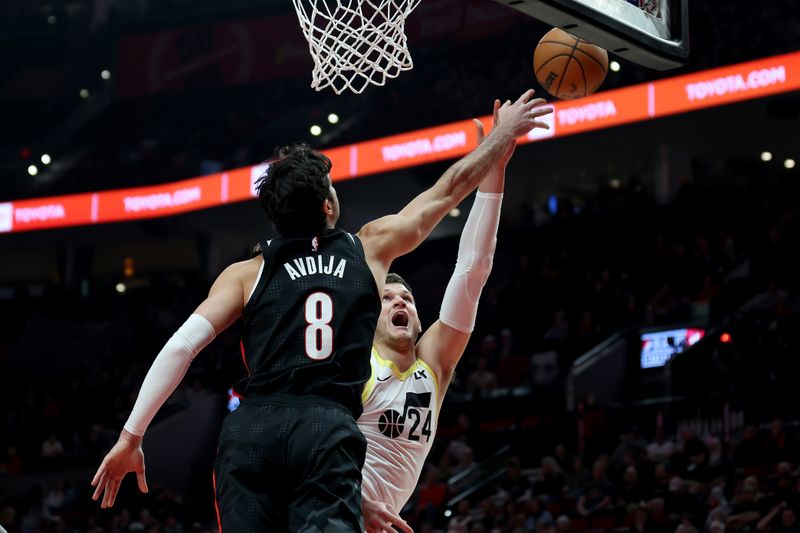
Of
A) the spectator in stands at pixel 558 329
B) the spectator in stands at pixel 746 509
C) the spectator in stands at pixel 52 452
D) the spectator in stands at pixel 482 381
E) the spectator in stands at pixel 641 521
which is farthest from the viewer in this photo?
the spectator in stands at pixel 52 452

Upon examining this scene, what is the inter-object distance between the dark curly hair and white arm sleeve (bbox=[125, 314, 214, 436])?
41 cm

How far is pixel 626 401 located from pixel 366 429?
11943 millimetres

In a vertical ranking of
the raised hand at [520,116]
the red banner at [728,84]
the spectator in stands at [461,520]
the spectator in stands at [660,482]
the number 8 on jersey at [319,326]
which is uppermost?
the red banner at [728,84]

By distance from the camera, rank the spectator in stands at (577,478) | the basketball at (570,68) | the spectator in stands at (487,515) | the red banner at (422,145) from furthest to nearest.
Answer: the red banner at (422,145) < the spectator in stands at (577,478) < the spectator in stands at (487,515) < the basketball at (570,68)

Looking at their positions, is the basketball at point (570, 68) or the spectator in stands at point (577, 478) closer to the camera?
the basketball at point (570, 68)

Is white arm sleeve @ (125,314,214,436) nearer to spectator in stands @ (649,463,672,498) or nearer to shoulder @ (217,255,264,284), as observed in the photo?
shoulder @ (217,255,264,284)

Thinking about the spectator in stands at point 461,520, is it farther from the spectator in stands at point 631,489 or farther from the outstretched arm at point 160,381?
the outstretched arm at point 160,381

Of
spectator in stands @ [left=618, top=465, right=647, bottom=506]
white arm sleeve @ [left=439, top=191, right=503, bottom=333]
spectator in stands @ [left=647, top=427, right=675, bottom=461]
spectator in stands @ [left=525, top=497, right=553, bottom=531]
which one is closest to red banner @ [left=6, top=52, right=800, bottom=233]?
spectator in stands @ [left=647, top=427, right=675, bottom=461]

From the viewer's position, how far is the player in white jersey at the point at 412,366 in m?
4.54

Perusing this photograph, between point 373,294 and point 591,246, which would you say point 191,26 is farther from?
point 373,294

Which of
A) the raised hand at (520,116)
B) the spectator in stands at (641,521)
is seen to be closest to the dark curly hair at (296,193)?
the raised hand at (520,116)

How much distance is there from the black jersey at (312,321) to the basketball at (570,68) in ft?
6.27

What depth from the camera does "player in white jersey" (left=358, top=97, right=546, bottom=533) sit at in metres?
4.54

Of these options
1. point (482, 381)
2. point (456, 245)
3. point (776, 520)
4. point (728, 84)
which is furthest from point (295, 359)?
point (456, 245)
